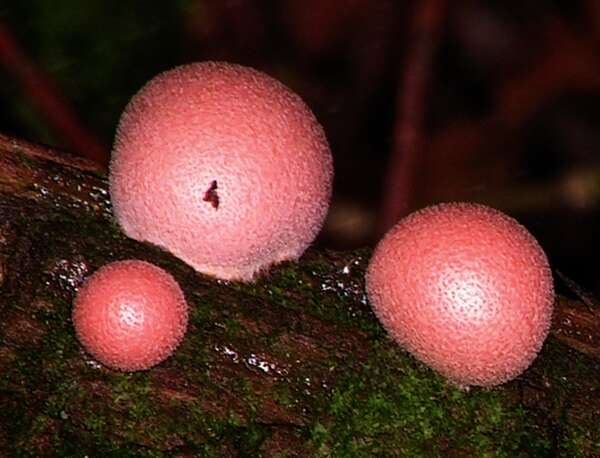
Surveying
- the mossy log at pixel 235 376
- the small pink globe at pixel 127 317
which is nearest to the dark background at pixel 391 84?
the mossy log at pixel 235 376

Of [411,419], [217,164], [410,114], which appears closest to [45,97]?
[410,114]

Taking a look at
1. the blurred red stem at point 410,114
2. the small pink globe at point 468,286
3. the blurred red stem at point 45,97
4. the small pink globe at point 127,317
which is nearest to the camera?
the small pink globe at point 127,317

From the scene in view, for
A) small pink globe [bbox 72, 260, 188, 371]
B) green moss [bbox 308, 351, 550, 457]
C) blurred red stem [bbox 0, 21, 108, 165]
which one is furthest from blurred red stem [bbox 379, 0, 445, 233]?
small pink globe [bbox 72, 260, 188, 371]

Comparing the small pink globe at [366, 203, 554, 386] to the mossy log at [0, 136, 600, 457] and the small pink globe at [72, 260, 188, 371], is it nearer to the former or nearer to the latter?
the mossy log at [0, 136, 600, 457]

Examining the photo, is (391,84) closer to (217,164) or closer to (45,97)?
(45,97)

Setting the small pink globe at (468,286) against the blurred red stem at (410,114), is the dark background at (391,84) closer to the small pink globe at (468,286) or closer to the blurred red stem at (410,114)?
the blurred red stem at (410,114)

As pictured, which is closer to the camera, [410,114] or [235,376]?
[235,376]

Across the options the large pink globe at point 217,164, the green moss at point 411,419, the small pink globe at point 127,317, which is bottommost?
the green moss at point 411,419
